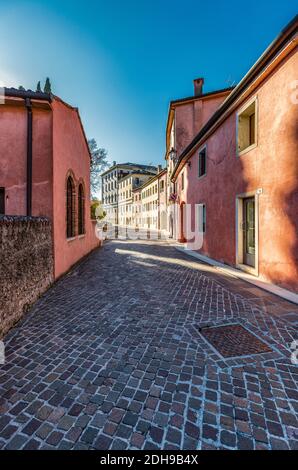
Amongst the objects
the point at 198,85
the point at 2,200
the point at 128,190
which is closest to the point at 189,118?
the point at 198,85

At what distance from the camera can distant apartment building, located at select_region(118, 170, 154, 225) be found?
4619cm

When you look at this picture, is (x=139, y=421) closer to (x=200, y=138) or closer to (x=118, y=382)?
(x=118, y=382)

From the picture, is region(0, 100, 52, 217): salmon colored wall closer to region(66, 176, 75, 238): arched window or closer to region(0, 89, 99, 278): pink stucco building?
region(0, 89, 99, 278): pink stucco building

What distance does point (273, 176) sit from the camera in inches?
229

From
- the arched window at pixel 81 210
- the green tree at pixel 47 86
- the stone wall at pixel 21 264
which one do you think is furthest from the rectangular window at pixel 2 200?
the green tree at pixel 47 86

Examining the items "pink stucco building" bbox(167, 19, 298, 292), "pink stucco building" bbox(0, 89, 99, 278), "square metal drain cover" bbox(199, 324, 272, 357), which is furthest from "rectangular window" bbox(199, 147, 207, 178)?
"square metal drain cover" bbox(199, 324, 272, 357)

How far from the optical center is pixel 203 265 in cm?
875

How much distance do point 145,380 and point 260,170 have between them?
6.13 meters

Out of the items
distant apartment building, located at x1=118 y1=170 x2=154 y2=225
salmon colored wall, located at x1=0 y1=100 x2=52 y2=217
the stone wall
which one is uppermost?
distant apartment building, located at x1=118 y1=170 x2=154 y2=225

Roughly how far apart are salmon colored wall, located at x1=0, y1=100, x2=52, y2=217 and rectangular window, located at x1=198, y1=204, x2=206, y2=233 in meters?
7.43

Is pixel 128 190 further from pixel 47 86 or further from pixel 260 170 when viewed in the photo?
pixel 260 170

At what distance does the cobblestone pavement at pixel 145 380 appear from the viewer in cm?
181

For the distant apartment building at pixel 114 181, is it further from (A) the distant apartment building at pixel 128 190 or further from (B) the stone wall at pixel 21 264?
(B) the stone wall at pixel 21 264

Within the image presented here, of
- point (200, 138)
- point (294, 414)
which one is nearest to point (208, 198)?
point (200, 138)
